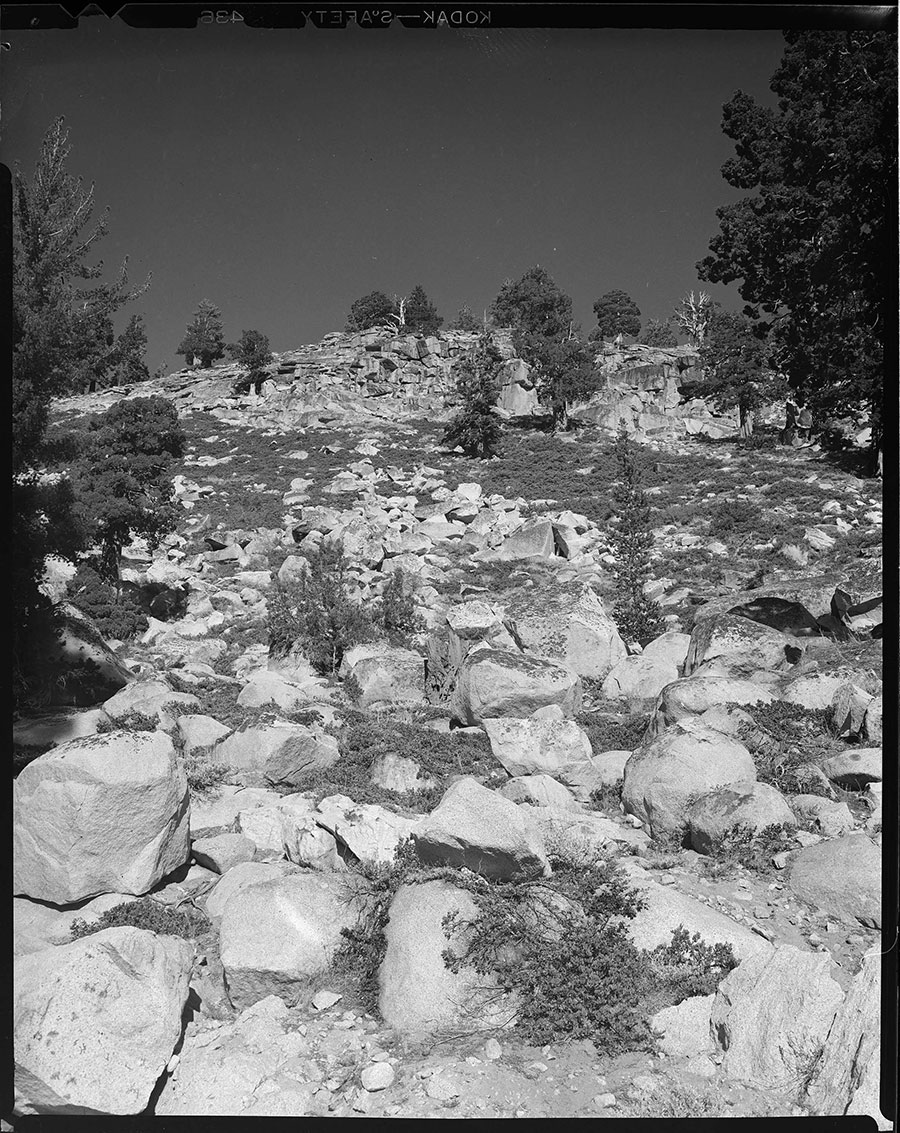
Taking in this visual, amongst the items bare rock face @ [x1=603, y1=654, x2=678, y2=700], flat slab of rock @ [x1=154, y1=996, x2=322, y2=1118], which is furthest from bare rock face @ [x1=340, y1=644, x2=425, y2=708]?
flat slab of rock @ [x1=154, y1=996, x2=322, y2=1118]

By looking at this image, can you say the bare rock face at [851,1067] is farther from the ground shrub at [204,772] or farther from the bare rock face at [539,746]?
the ground shrub at [204,772]

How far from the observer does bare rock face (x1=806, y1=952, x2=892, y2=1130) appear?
3223 mm

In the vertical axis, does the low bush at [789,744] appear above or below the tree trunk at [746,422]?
below

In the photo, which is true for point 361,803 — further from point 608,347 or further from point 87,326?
point 608,347

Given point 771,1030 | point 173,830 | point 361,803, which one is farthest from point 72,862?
point 771,1030

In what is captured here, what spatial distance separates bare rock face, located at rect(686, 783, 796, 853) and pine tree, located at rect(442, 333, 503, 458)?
3.90 m

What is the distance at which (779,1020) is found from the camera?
129 inches

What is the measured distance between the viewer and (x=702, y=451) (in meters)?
6.49

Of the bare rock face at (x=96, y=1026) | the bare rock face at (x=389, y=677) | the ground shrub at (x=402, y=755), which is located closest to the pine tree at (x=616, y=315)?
the ground shrub at (x=402, y=755)

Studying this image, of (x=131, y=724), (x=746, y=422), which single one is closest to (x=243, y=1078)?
(x=131, y=724)

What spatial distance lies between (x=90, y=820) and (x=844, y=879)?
182 inches

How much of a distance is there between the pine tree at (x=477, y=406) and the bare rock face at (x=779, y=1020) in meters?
4.95

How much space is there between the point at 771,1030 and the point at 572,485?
4649 mm

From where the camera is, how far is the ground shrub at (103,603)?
536 cm
